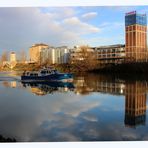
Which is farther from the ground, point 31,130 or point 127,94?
point 127,94

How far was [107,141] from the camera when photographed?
3.43 metres

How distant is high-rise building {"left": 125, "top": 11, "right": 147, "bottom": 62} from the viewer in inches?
141

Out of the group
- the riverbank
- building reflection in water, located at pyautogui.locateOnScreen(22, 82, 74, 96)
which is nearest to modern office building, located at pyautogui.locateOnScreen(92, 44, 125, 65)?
the riverbank

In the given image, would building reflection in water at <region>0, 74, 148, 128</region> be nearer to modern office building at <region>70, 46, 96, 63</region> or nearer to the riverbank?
the riverbank

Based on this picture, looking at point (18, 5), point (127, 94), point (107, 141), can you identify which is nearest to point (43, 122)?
point (107, 141)

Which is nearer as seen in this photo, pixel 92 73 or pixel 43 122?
pixel 43 122

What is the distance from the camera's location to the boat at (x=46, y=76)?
3.67 m

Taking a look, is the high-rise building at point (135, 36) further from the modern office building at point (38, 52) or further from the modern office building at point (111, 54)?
the modern office building at point (38, 52)

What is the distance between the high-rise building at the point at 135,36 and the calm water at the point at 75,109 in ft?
0.90

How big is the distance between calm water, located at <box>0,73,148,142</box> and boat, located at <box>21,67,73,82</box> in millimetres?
60

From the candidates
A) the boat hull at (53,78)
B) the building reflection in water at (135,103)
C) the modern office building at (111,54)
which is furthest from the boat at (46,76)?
the building reflection in water at (135,103)

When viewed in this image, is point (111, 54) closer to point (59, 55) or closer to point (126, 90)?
point (126, 90)
